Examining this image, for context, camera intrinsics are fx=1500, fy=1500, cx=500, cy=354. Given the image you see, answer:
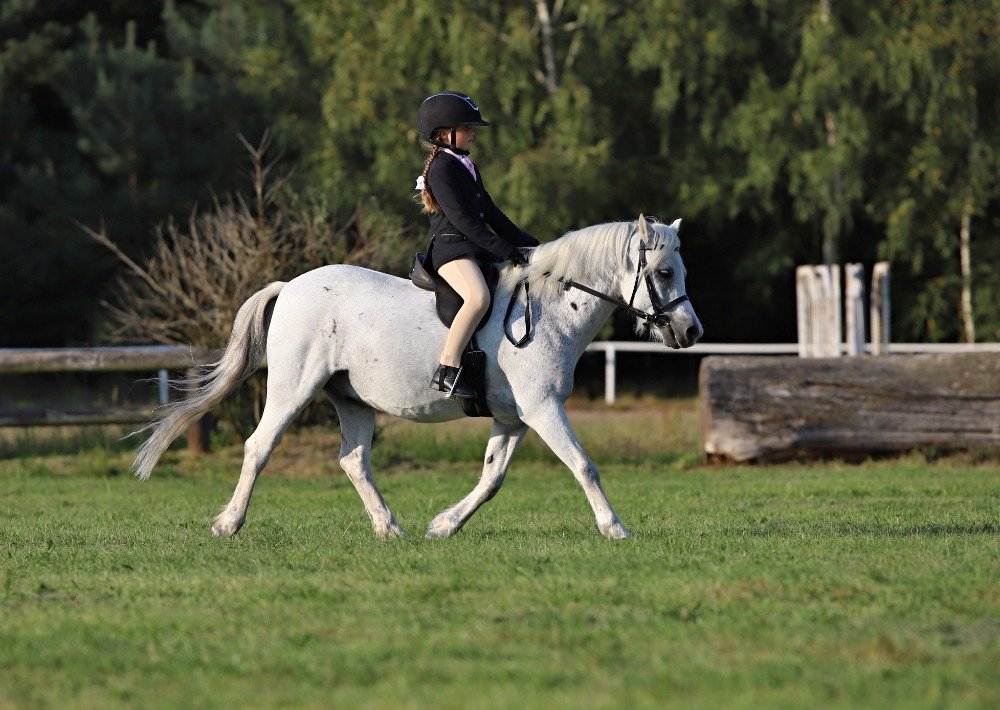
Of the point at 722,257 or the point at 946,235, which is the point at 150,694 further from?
the point at 722,257

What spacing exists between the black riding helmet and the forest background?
19.8 meters

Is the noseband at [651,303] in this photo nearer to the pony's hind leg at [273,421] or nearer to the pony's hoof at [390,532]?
the pony's hind leg at [273,421]

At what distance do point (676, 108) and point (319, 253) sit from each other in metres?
18.4

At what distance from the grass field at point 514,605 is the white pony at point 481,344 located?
1.40 feet

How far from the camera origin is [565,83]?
3005 cm

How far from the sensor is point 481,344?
8578 millimetres

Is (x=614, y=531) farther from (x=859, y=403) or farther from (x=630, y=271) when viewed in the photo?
(x=859, y=403)

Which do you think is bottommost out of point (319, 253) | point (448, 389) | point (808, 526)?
point (808, 526)

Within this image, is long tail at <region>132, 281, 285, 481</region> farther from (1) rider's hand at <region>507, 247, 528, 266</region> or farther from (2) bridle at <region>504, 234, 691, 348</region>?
(2) bridle at <region>504, 234, 691, 348</region>

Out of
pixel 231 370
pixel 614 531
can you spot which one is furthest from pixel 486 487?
pixel 231 370

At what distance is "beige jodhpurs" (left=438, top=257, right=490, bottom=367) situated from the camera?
27.7ft

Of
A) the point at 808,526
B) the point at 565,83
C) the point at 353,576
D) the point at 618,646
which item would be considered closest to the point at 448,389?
the point at 353,576

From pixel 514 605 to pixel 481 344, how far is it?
8.42 feet

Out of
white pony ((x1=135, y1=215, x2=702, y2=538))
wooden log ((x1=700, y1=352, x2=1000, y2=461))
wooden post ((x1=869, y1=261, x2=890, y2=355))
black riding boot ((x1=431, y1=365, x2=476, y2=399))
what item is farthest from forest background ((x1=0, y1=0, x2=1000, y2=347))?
black riding boot ((x1=431, y1=365, x2=476, y2=399))
